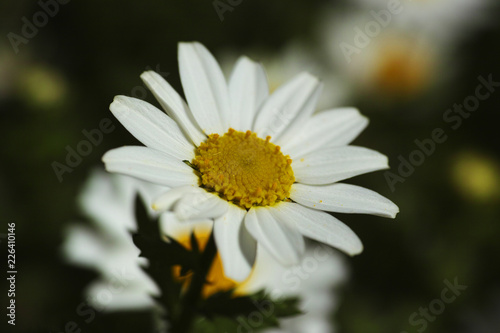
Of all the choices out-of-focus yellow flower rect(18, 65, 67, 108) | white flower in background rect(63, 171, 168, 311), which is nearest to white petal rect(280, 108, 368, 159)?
white flower in background rect(63, 171, 168, 311)

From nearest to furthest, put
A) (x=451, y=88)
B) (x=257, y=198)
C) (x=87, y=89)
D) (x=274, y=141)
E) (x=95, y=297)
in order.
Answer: (x=257, y=198)
(x=274, y=141)
(x=95, y=297)
(x=87, y=89)
(x=451, y=88)

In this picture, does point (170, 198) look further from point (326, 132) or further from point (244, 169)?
point (326, 132)

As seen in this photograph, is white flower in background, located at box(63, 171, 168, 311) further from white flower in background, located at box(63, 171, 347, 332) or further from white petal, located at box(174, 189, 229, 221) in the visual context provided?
white petal, located at box(174, 189, 229, 221)

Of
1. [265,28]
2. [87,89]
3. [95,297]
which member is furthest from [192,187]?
[265,28]

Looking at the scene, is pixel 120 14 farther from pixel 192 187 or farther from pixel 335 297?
pixel 192 187

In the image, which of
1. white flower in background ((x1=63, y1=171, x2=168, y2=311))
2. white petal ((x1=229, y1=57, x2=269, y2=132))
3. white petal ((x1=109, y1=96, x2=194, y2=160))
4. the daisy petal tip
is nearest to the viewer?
the daisy petal tip

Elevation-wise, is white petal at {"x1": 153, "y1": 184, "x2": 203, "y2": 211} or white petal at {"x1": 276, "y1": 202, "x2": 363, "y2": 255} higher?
white petal at {"x1": 153, "y1": 184, "x2": 203, "y2": 211}

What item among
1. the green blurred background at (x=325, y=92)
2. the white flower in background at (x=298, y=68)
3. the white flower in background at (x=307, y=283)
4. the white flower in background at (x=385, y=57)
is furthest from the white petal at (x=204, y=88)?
the white flower in background at (x=385, y=57)
